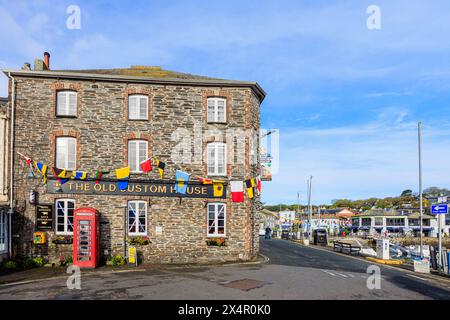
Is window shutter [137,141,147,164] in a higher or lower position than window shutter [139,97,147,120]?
lower

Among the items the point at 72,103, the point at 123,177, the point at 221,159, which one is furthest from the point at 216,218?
the point at 72,103

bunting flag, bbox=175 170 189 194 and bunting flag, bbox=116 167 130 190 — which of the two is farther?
bunting flag, bbox=175 170 189 194

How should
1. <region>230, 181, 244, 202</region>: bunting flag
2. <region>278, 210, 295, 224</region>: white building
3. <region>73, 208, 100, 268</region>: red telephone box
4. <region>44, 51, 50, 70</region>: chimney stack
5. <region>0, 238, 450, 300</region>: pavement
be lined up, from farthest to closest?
<region>278, 210, 295, 224</region>: white building → <region>44, 51, 50, 70</region>: chimney stack → <region>230, 181, 244, 202</region>: bunting flag → <region>73, 208, 100, 268</region>: red telephone box → <region>0, 238, 450, 300</region>: pavement

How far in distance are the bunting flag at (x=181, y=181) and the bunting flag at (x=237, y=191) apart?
237 centimetres

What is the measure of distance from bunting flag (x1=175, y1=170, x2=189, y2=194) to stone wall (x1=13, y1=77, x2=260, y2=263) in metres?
0.35

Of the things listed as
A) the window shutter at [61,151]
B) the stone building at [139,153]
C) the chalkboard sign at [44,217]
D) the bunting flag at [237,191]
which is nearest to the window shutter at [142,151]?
the stone building at [139,153]

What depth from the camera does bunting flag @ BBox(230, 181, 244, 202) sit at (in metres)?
19.4

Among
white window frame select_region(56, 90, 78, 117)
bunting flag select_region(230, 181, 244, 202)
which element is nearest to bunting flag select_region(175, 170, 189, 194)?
bunting flag select_region(230, 181, 244, 202)

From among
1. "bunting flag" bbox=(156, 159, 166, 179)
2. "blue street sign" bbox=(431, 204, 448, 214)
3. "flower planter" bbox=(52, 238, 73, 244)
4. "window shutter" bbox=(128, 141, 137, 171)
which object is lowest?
"flower planter" bbox=(52, 238, 73, 244)

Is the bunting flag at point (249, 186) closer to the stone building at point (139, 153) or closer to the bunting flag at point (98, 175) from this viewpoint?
the stone building at point (139, 153)

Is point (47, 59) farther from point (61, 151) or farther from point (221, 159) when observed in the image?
point (221, 159)

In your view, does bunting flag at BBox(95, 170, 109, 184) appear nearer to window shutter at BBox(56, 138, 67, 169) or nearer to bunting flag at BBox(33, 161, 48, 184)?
window shutter at BBox(56, 138, 67, 169)
